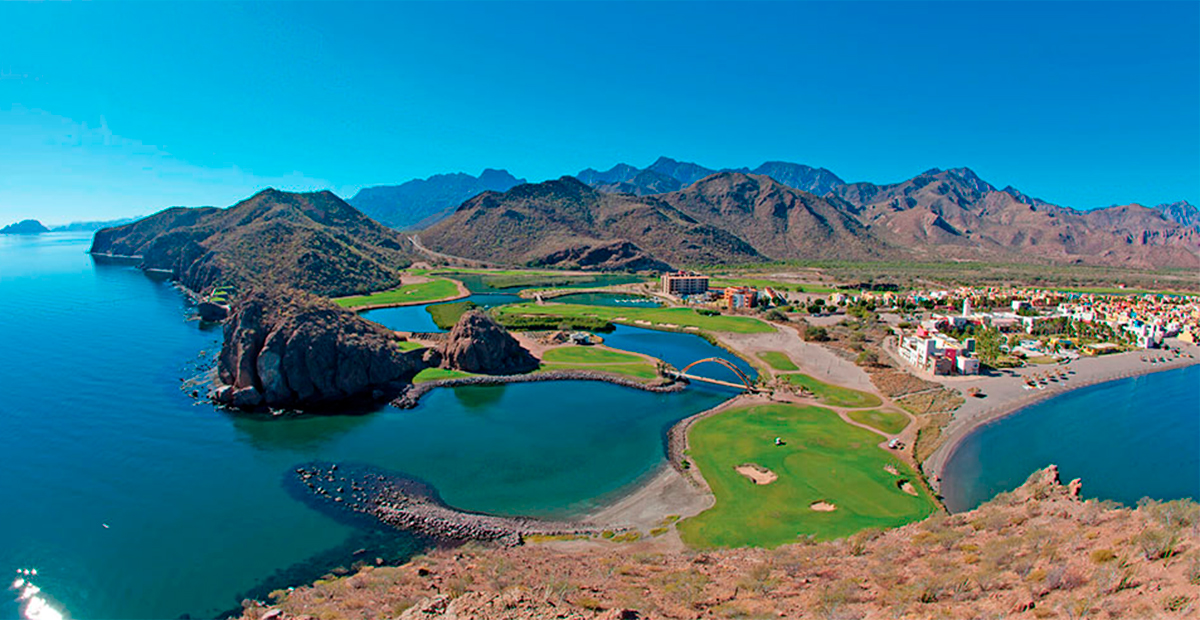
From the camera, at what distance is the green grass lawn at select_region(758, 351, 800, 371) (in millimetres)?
61844

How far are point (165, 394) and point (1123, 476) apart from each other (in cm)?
7953

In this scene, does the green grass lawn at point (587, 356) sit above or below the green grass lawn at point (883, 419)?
above

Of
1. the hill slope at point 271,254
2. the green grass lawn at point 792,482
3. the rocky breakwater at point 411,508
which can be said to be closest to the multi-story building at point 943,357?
the green grass lawn at point 792,482

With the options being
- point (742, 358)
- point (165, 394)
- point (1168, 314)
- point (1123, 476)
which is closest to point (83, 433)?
point (165, 394)

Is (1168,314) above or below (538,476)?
above

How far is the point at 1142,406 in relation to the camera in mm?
54188

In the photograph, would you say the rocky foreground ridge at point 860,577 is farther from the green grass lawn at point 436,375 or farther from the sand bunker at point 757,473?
the green grass lawn at point 436,375

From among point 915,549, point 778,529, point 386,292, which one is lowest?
point 778,529

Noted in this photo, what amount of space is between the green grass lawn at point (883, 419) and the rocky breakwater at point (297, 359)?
42.4 metres

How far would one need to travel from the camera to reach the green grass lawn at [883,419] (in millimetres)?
43438

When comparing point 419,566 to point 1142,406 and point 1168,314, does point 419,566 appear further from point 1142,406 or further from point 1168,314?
point 1168,314

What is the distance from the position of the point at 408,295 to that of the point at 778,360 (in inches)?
3285

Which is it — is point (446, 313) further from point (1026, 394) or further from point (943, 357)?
point (1026, 394)

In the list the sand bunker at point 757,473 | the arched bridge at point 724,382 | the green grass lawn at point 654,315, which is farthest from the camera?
the green grass lawn at point 654,315
